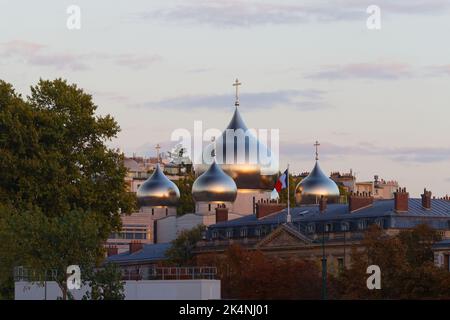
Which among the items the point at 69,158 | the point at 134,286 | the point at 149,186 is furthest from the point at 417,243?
the point at 149,186

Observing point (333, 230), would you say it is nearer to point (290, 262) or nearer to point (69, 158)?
point (290, 262)

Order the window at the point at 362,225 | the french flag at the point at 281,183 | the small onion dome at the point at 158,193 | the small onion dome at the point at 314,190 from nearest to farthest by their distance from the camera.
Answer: the window at the point at 362,225 → the french flag at the point at 281,183 → the small onion dome at the point at 314,190 → the small onion dome at the point at 158,193

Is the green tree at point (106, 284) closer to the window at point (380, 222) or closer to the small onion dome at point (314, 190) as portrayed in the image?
the window at point (380, 222)

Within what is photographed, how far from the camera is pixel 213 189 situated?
16838cm

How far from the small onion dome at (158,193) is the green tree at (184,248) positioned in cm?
1722

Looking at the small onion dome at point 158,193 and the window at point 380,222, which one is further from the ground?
the small onion dome at point 158,193

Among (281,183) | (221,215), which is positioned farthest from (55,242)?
(221,215)

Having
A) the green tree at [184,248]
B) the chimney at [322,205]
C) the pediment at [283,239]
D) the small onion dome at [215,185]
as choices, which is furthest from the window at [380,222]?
the small onion dome at [215,185]

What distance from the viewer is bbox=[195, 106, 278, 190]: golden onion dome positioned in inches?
6412

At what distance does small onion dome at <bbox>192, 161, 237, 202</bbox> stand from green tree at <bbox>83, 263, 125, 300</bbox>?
3831 inches

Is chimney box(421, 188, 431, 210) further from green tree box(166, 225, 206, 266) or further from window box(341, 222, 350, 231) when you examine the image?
green tree box(166, 225, 206, 266)

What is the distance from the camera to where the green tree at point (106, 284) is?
67.5m
